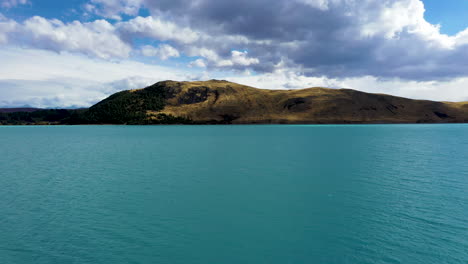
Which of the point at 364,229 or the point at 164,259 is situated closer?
the point at 164,259

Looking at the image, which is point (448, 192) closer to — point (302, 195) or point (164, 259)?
point (302, 195)

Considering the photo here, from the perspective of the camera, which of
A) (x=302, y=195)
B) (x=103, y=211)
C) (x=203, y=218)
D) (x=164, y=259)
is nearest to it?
(x=164, y=259)

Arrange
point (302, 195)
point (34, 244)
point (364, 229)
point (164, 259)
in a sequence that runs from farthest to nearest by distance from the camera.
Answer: point (302, 195), point (364, 229), point (34, 244), point (164, 259)

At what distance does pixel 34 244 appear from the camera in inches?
811

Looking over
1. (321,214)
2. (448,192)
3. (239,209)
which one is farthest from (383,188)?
(239,209)

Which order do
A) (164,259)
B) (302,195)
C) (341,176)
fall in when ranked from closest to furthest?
(164,259)
(302,195)
(341,176)

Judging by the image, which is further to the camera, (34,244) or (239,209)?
(239,209)

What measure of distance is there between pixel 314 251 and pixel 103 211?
791 inches

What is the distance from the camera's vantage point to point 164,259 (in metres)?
18.8

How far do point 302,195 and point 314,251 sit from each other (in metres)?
14.0

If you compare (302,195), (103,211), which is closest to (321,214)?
(302,195)

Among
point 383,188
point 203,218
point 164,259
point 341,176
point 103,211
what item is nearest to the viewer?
point 164,259

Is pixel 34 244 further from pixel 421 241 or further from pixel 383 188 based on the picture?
pixel 383 188

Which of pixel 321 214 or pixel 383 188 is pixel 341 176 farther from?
pixel 321 214
